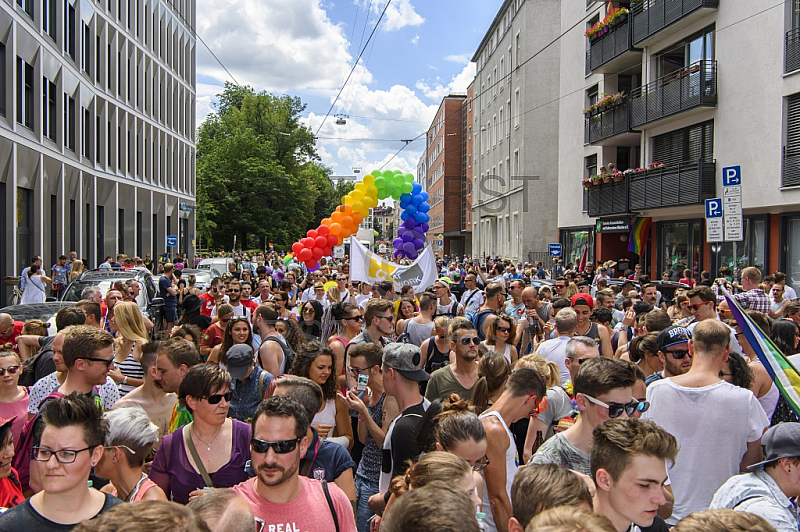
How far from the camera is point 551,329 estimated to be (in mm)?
7949

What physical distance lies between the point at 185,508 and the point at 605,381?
242cm

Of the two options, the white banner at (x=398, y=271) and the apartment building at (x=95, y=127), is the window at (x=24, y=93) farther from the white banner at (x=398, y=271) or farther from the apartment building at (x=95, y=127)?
the white banner at (x=398, y=271)

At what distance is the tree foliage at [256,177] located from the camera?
5397 centimetres

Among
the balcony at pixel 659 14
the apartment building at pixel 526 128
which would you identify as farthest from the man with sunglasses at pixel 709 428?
the apartment building at pixel 526 128

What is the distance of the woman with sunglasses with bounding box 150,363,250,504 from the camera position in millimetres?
3631

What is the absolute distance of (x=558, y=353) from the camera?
628cm

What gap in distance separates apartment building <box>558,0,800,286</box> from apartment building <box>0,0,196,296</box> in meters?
20.0

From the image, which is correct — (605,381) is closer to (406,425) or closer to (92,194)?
(406,425)

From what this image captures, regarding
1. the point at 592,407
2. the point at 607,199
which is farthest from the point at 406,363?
the point at 607,199

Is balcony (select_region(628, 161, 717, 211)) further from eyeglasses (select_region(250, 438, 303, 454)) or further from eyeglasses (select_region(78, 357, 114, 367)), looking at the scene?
eyeglasses (select_region(250, 438, 303, 454))

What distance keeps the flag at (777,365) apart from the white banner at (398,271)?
859cm

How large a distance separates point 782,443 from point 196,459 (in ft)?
9.72

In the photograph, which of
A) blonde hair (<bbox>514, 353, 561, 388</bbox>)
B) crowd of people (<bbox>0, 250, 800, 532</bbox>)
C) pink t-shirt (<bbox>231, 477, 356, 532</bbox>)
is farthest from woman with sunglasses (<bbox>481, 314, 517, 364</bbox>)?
pink t-shirt (<bbox>231, 477, 356, 532</bbox>)

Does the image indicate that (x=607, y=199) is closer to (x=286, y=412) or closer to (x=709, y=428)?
(x=709, y=428)
